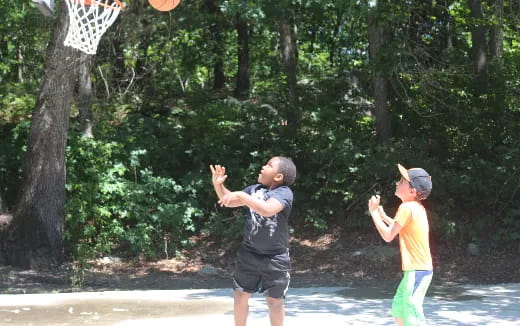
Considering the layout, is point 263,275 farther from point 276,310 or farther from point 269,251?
point 276,310

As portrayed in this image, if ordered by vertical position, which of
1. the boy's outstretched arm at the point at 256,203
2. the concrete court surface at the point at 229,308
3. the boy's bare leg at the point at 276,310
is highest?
the boy's outstretched arm at the point at 256,203

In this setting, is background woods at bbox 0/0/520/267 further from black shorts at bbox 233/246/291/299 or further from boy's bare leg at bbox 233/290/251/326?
boy's bare leg at bbox 233/290/251/326

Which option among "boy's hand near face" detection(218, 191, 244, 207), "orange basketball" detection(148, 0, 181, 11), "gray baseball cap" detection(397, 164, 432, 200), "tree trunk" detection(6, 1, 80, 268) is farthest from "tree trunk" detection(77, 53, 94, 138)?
"gray baseball cap" detection(397, 164, 432, 200)

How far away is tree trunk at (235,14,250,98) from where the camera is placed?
18359 millimetres

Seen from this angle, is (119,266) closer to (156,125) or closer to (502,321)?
(156,125)

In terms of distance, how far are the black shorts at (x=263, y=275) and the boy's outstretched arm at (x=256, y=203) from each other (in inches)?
17.5

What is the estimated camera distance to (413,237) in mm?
5137

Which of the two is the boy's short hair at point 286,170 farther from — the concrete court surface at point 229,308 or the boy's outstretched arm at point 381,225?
the concrete court surface at point 229,308

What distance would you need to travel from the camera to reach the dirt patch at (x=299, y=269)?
10984mm

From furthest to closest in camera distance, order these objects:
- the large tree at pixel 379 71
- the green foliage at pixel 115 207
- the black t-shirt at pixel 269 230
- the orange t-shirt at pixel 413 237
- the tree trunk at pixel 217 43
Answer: the tree trunk at pixel 217 43 → the green foliage at pixel 115 207 → the large tree at pixel 379 71 → the black t-shirt at pixel 269 230 → the orange t-shirt at pixel 413 237

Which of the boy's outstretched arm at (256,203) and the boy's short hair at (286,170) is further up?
the boy's short hair at (286,170)

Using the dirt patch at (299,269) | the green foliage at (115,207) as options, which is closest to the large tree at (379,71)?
the dirt patch at (299,269)

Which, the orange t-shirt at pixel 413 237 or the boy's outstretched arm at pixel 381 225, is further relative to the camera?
the orange t-shirt at pixel 413 237

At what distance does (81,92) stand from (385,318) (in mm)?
8326
